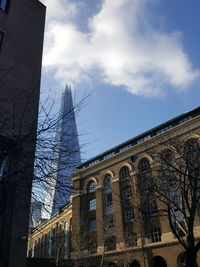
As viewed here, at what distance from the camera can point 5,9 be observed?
19562 mm

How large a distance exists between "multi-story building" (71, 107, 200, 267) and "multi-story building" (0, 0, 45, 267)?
567 inches

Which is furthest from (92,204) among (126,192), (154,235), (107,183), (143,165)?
(154,235)

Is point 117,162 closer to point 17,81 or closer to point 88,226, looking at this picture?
point 88,226

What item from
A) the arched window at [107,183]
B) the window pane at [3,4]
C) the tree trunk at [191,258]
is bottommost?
the tree trunk at [191,258]

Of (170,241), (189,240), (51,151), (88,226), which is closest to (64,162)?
(51,151)

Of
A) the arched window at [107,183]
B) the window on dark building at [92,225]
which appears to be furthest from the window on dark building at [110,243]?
the arched window at [107,183]

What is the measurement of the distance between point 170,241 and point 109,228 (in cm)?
871

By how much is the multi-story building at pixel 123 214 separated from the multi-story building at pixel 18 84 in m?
14.4

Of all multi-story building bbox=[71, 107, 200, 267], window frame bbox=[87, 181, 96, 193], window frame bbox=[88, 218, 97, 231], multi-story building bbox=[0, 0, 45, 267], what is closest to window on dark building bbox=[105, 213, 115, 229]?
multi-story building bbox=[71, 107, 200, 267]

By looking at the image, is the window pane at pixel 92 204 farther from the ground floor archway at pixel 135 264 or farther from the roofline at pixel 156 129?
the ground floor archway at pixel 135 264

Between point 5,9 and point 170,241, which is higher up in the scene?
point 5,9

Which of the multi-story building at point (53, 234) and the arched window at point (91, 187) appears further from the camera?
the multi-story building at point (53, 234)

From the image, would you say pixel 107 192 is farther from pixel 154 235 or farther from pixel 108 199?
pixel 154 235

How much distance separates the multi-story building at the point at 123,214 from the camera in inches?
1239
